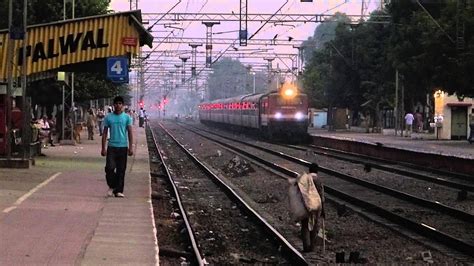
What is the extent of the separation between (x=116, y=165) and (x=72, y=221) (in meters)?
3.04

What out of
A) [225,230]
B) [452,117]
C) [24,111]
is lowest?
[225,230]

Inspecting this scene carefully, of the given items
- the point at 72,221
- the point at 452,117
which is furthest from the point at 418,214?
the point at 452,117

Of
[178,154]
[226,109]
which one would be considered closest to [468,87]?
A: [178,154]

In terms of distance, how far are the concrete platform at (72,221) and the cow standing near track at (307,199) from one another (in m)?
2.01

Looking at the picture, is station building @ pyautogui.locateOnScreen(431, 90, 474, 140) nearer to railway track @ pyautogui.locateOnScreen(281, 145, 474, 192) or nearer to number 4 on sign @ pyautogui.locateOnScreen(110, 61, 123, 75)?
railway track @ pyautogui.locateOnScreen(281, 145, 474, 192)

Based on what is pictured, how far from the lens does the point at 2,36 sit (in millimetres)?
25609

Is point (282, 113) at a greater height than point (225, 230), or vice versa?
point (282, 113)

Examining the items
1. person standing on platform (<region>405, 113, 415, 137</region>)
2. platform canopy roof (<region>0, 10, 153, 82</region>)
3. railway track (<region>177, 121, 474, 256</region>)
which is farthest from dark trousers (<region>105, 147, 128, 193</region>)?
person standing on platform (<region>405, 113, 415, 137</region>)

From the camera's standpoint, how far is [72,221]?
12625 mm

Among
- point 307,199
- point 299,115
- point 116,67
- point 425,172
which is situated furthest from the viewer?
point 299,115

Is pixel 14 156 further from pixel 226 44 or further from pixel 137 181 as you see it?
pixel 226 44

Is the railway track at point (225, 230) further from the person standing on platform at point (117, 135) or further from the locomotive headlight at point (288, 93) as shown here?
the locomotive headlight at point (288, 93)

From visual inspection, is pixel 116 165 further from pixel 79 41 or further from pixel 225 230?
pixel 79 41

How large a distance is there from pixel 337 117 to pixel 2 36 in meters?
53.5
